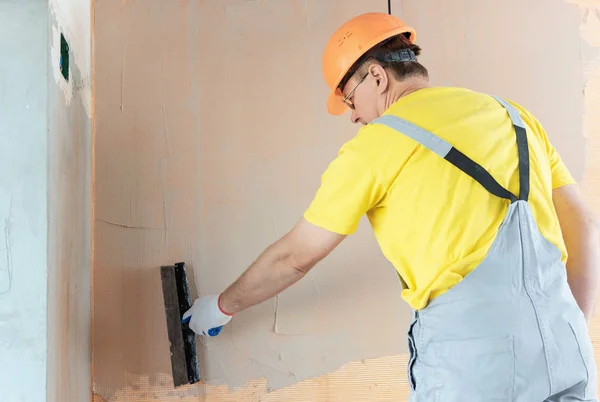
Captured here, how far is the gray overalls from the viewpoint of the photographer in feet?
3.93

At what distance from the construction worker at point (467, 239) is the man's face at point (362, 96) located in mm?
110

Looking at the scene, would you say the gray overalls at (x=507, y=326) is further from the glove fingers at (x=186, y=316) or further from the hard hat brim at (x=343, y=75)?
the glove fingers at (x=186, y=316)

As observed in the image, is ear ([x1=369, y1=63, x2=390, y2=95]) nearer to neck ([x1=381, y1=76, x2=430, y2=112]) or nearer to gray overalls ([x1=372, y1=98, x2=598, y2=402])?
neck ([x1=381, y1=76, x2=430, y2=112])

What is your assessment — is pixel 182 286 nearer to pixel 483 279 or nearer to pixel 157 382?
pixel 157 382

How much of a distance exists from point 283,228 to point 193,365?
53cm

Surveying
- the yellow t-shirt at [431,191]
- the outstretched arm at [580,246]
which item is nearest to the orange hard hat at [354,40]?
the yellow t-shirt at [431,191]

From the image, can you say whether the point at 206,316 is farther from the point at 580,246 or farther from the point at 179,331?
the point at 580,246

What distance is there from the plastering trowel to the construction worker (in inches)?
23.3

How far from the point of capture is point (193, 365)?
6.02 ft

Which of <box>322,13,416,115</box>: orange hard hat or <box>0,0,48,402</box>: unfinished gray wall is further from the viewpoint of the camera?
<box>322,13,416,115</box>: orange hard hat

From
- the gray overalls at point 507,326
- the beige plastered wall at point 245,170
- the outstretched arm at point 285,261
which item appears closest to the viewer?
the gray overalls at point 507,326

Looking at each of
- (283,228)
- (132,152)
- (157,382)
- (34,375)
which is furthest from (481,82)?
(34,375)

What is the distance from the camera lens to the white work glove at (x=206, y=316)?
170 cm

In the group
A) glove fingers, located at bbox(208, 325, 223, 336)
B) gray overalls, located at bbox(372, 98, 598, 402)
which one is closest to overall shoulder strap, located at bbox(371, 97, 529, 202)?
gray overalls, located at bbox(372, 98, 598, 402)
